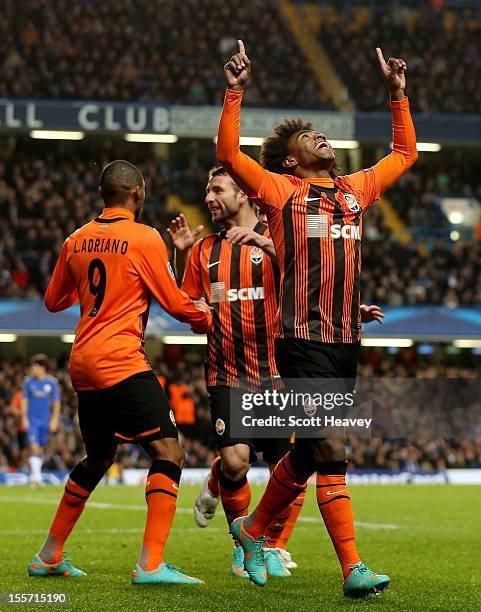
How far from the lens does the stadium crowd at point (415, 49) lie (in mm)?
32219

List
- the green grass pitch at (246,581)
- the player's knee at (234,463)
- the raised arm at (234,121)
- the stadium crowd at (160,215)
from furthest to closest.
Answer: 1. the stadium crowd at (160,215)
2. the player's knee at (234,463)
3. the raised arm at (234,121)
4. the green grass pitch at (246,581)

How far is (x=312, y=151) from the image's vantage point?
588 cm

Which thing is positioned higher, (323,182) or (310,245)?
(323,182)

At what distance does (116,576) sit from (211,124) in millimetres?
23543

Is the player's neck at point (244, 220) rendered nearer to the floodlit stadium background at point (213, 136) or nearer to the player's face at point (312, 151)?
the player's face at point (312, 151)

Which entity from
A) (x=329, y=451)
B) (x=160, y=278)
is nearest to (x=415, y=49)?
(x=160, y=278)

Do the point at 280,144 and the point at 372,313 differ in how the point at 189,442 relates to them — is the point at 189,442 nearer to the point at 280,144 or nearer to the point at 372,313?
the point at 372,313

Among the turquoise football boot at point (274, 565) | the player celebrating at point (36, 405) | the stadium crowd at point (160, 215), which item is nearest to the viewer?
the turquoise football boot at point (274, 565)

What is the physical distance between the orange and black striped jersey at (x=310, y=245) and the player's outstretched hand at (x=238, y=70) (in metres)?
0.07

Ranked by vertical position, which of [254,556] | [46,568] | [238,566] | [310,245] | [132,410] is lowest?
[238,566]

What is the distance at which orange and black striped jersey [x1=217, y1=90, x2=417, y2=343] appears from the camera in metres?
5.57

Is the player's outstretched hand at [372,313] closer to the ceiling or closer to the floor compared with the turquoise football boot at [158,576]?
closer to the ceiling

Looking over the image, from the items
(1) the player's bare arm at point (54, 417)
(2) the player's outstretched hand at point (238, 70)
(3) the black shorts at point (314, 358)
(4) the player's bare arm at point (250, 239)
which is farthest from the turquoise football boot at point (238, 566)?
(1) the player's bare arm at point (54, 417)

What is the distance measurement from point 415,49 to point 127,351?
30.1 meters
